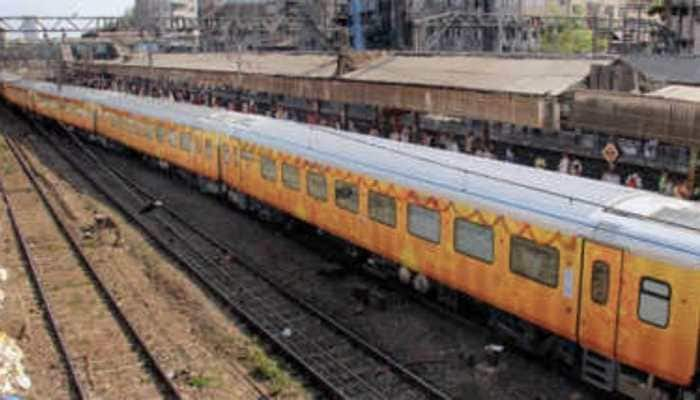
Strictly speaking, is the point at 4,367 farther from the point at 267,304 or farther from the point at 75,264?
the point at 75,264

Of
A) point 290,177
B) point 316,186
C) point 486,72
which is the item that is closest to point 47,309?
point 316,186

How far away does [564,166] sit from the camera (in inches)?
776

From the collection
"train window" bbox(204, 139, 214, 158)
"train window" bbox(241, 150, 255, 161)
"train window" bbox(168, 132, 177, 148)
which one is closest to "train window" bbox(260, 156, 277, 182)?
"train window" bbox(241, 150, 255, 161)

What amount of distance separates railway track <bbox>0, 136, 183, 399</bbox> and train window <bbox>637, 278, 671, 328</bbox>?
254 inches

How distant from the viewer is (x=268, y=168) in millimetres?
20312

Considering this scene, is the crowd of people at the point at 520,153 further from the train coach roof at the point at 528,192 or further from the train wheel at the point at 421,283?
the train wheel at the point at 421,283

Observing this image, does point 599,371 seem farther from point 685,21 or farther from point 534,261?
point 685,21

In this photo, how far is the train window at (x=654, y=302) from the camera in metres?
9.56

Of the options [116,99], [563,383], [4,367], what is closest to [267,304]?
[4,367]

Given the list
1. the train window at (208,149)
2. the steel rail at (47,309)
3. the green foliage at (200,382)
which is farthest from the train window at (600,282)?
the train window at (208,149)

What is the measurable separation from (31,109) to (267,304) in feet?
141

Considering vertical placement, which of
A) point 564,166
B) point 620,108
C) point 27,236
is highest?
point 620,108

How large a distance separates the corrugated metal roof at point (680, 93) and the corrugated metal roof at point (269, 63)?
16.3m

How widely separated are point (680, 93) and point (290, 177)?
916 cm
